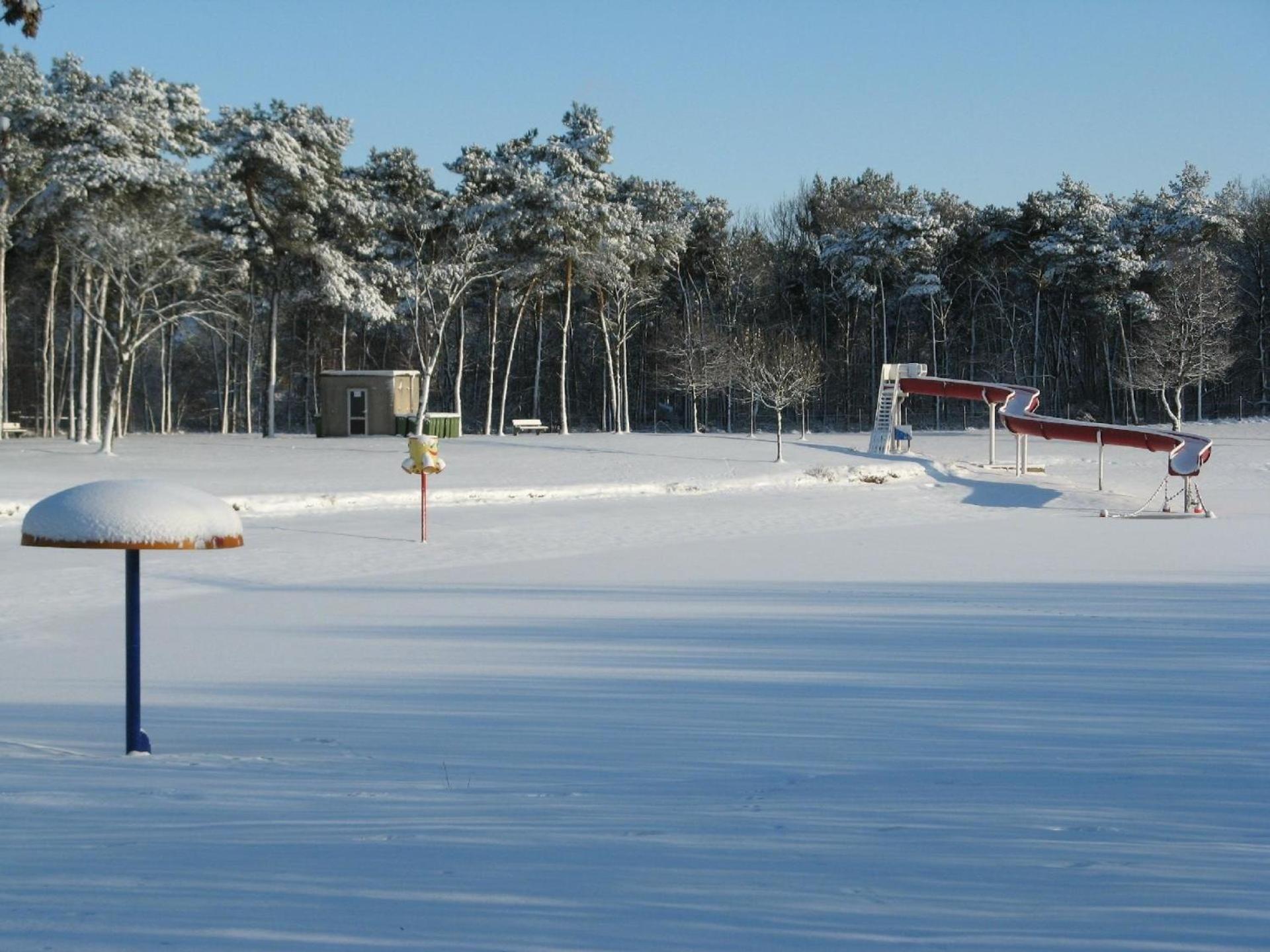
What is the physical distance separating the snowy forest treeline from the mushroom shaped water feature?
97.9 feet

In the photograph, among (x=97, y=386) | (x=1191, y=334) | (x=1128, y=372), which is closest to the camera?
(x=97, y=386)

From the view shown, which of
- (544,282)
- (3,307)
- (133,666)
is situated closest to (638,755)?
(133,666)

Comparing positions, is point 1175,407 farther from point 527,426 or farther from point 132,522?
point 132,522

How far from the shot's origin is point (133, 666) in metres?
6.75

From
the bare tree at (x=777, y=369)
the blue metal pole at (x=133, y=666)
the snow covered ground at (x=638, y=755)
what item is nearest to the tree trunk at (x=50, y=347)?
the bare tree at (x=777, y=369)

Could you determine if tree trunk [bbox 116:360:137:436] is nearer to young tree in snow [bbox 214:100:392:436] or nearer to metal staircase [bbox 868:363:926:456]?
young tree in snow [bbox 214:100:392:436]

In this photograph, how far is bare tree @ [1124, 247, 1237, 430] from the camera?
4975cm

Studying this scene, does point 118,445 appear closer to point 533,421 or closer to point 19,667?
point 533,421

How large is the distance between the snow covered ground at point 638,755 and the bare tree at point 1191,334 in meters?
35.7

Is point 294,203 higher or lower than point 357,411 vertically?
higher

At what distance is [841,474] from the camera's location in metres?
34.5

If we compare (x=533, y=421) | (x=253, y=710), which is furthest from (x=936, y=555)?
(x=533, y=421)

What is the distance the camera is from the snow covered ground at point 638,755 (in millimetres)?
4223

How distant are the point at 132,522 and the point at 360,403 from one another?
4120 centimetres
